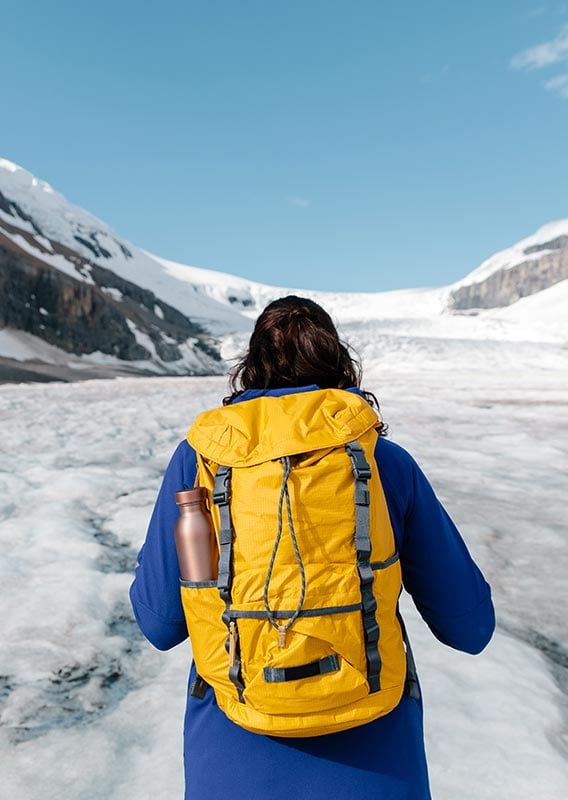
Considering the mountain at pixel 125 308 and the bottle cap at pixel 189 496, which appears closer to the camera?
the bottle cap at pixel 189 496

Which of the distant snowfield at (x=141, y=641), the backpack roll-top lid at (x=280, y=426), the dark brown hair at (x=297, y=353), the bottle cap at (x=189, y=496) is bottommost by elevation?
the distant snowfield at (x=141, y=641)

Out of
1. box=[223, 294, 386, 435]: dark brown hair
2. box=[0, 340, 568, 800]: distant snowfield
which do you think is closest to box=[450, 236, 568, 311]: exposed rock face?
box=[0, 340, 568, 800]: distant snowfield

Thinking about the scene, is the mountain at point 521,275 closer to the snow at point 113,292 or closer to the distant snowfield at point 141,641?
the snow at point 113,292

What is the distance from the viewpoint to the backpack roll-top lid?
3.96 feet

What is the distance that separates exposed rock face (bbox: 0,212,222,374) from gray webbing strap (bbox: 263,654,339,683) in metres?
34.2

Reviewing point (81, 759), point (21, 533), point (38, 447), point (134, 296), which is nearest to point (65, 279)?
point (134, 296)

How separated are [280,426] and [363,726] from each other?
2.20 ft

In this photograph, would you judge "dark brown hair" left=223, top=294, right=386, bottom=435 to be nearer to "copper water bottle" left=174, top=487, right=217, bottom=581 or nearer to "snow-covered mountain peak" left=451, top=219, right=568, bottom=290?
"copper water bottle" left=174, top=487, right=217, bottom=581

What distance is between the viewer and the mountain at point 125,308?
33625 millimetres

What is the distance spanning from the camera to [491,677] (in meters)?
2.80

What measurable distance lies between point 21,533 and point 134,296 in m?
49.7

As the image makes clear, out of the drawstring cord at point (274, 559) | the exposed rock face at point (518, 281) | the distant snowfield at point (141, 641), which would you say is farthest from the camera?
the exposed rock face at point (518, 281)

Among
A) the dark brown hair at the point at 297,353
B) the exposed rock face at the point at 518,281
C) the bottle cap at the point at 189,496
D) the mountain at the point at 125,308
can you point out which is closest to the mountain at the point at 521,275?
the exposed rock face at the point at 518,281

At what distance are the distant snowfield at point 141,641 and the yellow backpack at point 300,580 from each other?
1267mm
